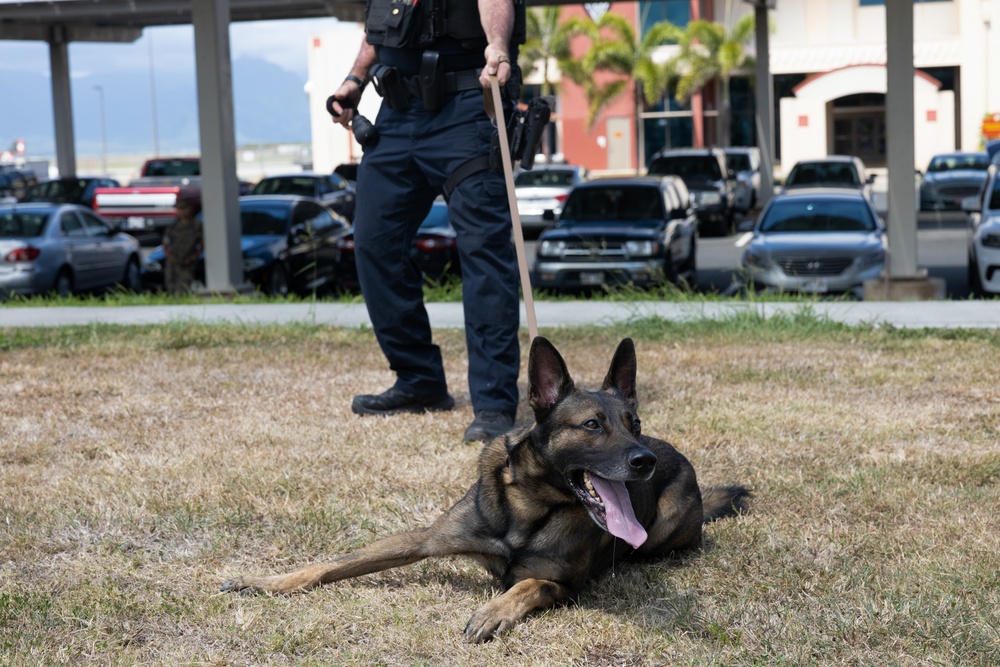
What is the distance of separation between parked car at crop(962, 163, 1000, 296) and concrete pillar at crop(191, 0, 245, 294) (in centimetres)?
826

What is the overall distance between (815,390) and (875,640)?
356 centimetres

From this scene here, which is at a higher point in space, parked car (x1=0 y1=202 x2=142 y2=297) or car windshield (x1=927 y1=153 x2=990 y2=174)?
car windshield (x1=927 y1=153 x2=990 y2=174)

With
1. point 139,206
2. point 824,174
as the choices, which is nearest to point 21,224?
point 139,206

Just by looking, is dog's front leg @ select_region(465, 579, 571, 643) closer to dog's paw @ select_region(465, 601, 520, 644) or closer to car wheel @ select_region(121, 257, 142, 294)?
dog's paw @ select_region(465, 601, 520, 644)

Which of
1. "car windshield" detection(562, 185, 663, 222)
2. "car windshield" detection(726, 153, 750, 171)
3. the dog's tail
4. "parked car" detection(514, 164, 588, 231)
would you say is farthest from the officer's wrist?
"car windshield" detection(726, 153, 750, 171)

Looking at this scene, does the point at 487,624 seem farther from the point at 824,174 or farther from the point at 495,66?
the point at 824,174

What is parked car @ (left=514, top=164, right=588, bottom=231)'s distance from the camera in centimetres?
2664

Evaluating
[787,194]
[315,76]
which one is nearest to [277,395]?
[787,194]

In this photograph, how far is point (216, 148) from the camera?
1356 cm

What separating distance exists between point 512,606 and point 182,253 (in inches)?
456

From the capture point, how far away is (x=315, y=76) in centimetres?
6197

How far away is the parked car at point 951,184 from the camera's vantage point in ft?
96.3

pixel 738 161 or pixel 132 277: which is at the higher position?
pixel 738 161

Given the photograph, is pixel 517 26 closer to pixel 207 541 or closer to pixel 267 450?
pixel 267 450
